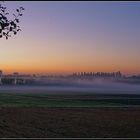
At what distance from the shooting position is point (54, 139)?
773 inches

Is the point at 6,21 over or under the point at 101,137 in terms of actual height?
over

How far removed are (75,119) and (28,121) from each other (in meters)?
3.21

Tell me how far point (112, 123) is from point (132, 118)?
4.17 m

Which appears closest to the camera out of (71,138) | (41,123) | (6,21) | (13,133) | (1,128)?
(6,21)

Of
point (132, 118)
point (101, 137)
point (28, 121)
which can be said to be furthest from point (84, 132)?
point (132, 118)

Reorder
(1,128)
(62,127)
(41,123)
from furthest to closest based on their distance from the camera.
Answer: (41,123) < (62,127) < (1,128)

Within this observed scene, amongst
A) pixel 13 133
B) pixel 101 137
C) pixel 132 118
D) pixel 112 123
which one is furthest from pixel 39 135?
pixel 132 118

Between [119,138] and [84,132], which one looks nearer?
[119,138]

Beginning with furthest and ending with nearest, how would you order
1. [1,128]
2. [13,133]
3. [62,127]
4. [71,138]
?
1. [62,127]
2. [1,128]
3. [13,133]
4. [71,138]

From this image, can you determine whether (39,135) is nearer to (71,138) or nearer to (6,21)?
(71,138)

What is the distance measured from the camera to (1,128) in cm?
2281

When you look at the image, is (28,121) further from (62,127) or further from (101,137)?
(101,137)

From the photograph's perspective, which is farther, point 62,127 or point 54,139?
point 62,127

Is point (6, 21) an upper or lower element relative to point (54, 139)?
upper
